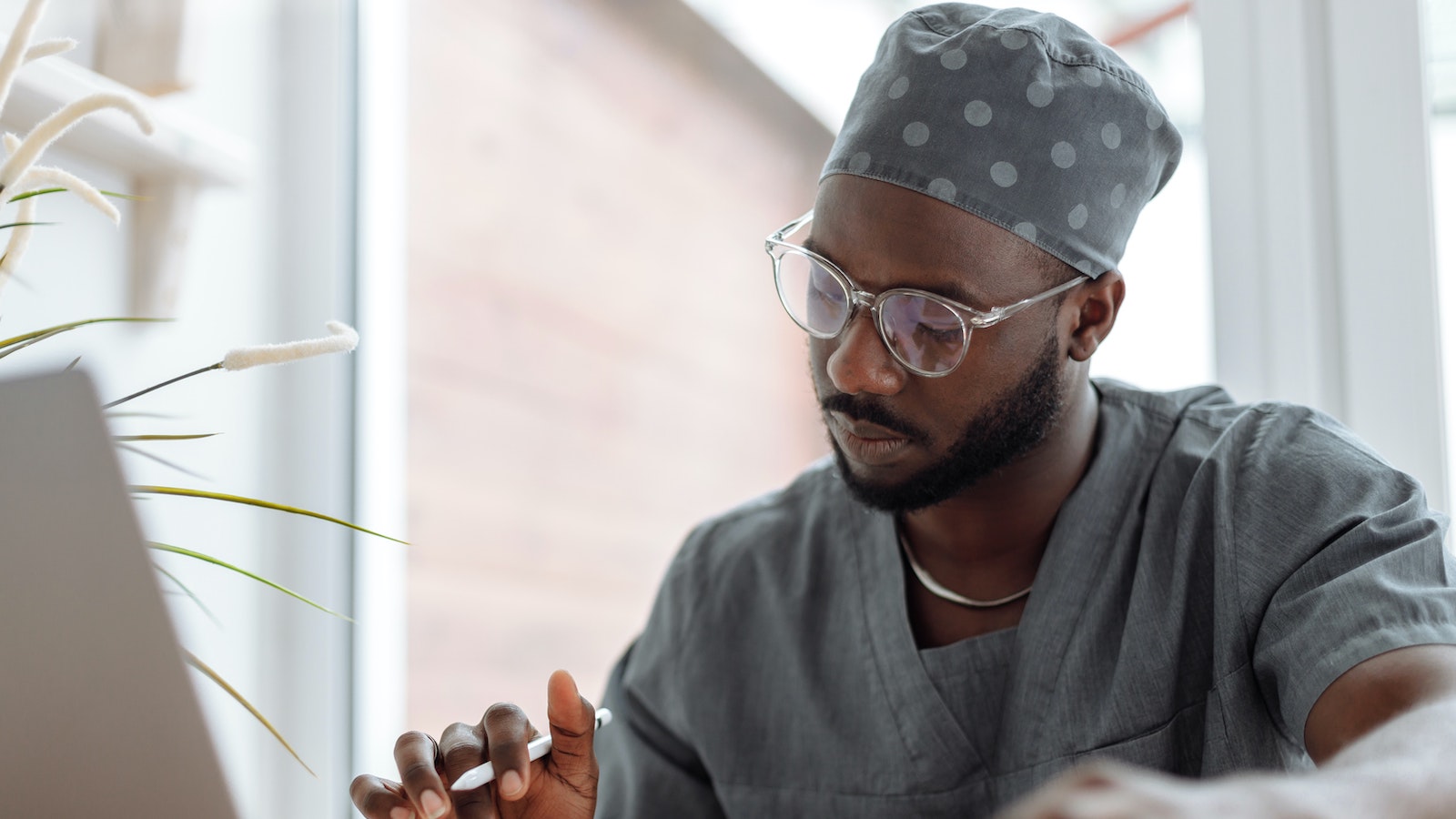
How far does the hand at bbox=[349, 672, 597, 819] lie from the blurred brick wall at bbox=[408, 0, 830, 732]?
2.82ft

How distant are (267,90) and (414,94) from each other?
0.84 feet

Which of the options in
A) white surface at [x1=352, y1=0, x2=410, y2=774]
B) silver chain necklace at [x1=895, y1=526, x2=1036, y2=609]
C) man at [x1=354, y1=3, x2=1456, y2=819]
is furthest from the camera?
white surface at [x1=352, y1=0, x2=410, y2=774]

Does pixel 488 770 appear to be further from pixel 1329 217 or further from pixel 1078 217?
pixel 1329 217

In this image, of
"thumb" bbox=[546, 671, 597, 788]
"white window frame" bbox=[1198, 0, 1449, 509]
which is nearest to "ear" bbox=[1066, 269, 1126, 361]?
"white window frame" bbox=[1198, 0, 1449, 509]

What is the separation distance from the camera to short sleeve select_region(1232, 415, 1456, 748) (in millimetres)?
848

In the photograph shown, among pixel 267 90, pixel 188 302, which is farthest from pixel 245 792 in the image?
pixel 267 90

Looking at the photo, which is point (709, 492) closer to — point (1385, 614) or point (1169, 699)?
point (1169, 699)

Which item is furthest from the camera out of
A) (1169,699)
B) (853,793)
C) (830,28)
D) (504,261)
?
(504,261)

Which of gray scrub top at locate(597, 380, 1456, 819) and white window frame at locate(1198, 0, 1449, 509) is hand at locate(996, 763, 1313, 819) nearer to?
gray scrub top at locate(597, 380, 1456, 819)

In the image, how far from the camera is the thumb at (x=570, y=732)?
99cm

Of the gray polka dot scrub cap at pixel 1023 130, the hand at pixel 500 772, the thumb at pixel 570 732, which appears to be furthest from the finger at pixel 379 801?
the gray polka dot scrub cap at pixel 1023 130

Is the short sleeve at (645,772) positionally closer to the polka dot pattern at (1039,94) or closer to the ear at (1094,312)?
the ear at (1094,312)

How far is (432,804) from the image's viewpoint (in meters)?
0.85

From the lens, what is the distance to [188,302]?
147cm
